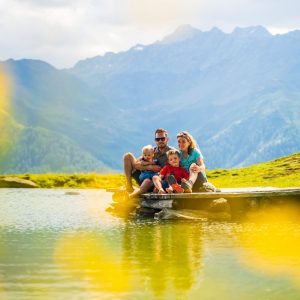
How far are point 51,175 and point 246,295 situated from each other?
6028 centimetres

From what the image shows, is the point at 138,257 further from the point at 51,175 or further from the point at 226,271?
the point at 51,175

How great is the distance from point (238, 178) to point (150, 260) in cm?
3906

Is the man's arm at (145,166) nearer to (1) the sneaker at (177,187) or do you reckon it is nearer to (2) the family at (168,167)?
(2) the family at (168,167)

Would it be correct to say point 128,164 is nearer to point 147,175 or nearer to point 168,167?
point 147,175

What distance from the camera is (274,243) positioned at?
15242mm

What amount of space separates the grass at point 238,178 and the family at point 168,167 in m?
15.3

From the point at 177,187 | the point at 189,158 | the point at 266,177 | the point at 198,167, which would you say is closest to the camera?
the point at 198,167

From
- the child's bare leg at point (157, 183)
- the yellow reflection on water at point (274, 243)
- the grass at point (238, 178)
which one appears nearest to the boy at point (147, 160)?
the child's bare leg at point (157, 183)

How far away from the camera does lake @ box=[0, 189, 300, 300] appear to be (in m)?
9.64

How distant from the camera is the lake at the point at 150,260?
9641 millimetres

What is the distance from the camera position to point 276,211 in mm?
22922

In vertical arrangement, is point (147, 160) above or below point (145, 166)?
above

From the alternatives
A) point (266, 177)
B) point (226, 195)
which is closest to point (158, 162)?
point (226, 195)

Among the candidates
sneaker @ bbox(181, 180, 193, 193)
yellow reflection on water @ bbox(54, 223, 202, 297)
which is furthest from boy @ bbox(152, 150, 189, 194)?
yellow reflection on water @ bbox(54, 223, 202, 297)
